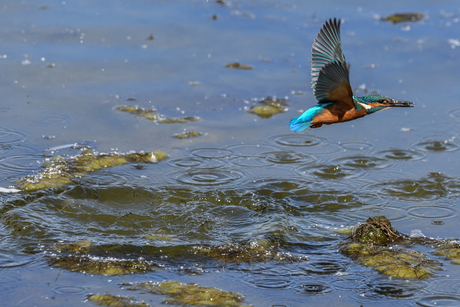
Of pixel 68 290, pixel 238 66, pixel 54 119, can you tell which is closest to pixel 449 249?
pixel 68 290

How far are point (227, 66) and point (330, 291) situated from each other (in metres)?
4.29

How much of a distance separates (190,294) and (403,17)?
6715mm

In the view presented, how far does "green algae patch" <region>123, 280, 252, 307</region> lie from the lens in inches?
143

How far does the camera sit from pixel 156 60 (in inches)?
308

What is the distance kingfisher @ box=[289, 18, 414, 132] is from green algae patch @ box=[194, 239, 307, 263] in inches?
32.4

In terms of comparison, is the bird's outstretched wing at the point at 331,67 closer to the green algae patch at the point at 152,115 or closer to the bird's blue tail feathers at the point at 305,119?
the bird's blue tail feathers at the point at 305,119

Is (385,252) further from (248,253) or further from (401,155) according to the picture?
(401,155)

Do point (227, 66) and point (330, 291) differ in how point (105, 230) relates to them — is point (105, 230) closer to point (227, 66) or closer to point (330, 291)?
point (330, 291)

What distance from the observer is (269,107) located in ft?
22.2

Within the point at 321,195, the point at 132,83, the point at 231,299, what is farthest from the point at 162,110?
the point at 231,299

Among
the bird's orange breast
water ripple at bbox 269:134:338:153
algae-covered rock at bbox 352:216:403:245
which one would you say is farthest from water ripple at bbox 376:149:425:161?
the bird's orange breast

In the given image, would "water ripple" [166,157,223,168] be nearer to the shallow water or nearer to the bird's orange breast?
the shallow water

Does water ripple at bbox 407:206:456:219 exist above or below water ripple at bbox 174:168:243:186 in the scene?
below

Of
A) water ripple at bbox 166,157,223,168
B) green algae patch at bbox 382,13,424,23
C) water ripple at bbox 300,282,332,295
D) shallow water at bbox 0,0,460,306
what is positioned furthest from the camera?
green algae patch at bbox 382,13,424,23
